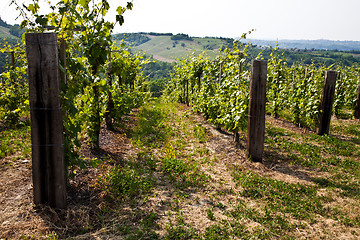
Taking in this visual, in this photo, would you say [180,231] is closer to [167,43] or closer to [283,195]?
[283,195]

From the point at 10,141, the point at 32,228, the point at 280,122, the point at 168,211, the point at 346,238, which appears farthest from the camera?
the point at 280,122

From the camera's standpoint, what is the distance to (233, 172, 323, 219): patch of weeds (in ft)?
12.2

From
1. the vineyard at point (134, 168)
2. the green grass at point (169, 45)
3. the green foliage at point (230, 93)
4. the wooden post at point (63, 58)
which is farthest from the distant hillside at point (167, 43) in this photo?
the wooden post at point (63, 58)

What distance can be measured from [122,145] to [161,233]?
11.3ft

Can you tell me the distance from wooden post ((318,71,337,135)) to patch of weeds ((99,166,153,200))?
6.25 meters

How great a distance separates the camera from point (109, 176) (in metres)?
4.06

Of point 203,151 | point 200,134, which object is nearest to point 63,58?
point 203,151

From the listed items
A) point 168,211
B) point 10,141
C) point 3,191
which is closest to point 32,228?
point 3,191

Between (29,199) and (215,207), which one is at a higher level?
(29,199)

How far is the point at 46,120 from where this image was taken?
9.90ft

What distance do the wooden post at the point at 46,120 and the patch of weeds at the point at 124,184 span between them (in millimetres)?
769

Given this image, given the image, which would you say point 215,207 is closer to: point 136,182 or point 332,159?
point 136,182

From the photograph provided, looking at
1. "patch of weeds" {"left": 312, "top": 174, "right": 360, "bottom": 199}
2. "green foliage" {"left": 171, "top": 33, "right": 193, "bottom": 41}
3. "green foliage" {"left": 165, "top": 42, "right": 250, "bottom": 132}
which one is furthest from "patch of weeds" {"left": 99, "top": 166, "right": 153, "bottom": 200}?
"green foliage" {"left": 171, "top": 33, "right": 193, "bottom": 41}

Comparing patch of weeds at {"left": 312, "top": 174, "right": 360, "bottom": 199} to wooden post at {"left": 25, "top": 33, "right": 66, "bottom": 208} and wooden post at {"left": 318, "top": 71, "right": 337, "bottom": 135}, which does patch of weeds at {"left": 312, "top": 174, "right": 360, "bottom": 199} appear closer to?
wooden post at {"left": 318, "top": 71, "right": 337, "bottom": 135}
